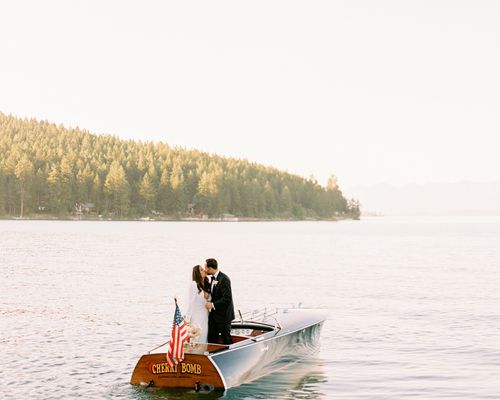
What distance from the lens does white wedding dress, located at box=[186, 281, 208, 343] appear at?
58.4ft

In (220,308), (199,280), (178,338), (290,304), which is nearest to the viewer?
(178,338)

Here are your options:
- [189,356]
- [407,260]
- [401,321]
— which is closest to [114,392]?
[189,356]

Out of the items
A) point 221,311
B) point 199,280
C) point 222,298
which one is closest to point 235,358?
point 221,311

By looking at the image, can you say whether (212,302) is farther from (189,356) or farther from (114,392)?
(114,392)

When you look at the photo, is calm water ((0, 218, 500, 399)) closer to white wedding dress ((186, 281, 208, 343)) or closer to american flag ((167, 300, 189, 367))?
white wedding dress ((186, 281, 208, 343))

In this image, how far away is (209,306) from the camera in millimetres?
17766

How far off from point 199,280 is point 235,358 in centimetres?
198

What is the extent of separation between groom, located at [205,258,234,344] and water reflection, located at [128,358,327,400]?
50.6 inches

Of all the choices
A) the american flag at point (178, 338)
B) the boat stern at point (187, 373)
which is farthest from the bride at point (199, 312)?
the american flag at point (178, 338)

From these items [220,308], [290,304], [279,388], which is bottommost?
[279,388]

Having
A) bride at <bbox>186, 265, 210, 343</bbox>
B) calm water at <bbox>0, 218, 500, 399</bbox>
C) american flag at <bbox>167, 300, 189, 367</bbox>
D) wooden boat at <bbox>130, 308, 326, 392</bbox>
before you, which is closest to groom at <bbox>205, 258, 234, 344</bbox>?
bride at <bbox>186, 265, 210, 343</bbox>

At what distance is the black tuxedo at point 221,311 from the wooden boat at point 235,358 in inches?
18.8

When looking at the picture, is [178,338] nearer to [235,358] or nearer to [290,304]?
[235,358]

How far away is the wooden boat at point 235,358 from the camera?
1692cm
